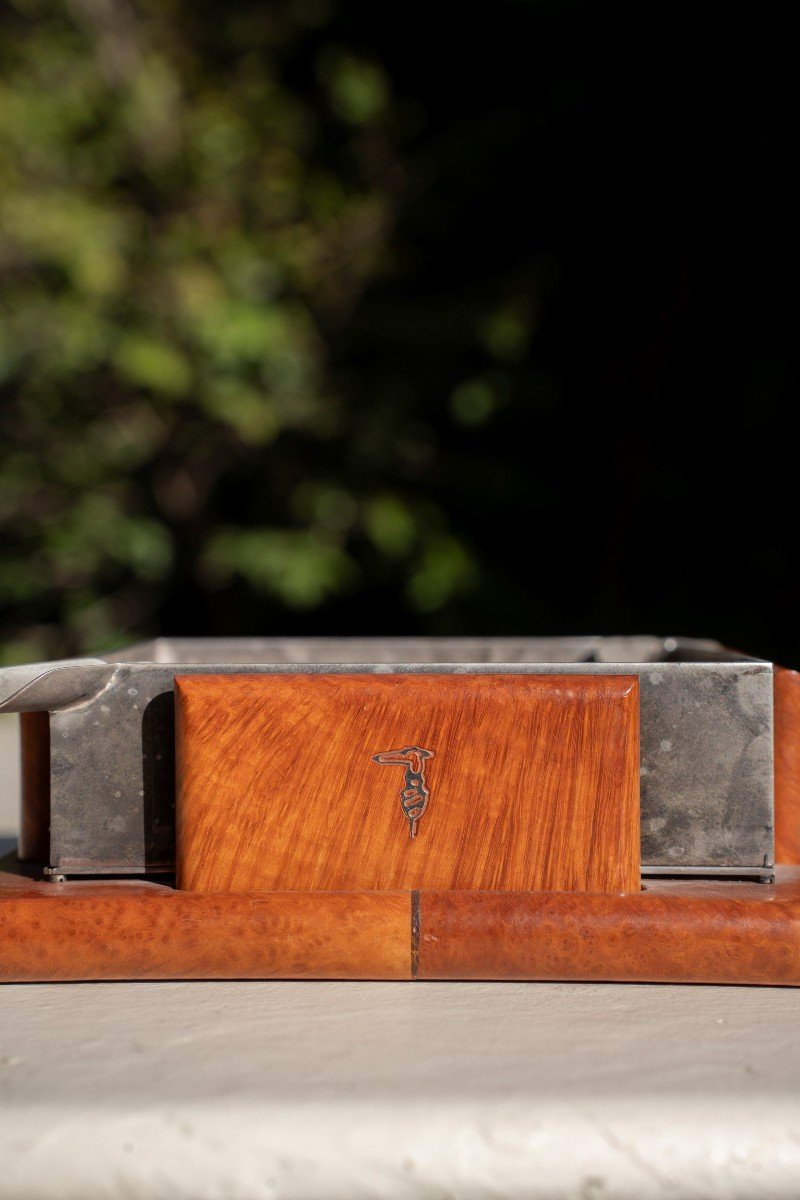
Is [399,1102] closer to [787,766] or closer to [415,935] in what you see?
[415,935]

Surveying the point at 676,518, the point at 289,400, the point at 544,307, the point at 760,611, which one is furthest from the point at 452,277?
the point at 760,611

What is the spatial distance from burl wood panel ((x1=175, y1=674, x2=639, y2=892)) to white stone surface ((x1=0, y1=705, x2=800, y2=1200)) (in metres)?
0.07

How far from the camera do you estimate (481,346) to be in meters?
2.34

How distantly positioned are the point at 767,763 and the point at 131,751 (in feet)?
1.11

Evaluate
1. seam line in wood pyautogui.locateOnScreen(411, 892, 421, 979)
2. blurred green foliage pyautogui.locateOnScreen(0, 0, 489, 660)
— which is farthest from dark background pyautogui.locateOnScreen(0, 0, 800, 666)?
seam line in wood pyautogui.locateOnScreen(411, 892, 421, 979)

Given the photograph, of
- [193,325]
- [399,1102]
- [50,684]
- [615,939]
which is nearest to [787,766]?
[615,939]

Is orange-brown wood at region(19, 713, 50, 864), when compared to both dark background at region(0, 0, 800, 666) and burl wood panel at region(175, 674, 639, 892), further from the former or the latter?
dark background at region(0, 0, 800, 666)

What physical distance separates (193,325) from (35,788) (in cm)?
168

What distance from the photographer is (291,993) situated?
512 mm

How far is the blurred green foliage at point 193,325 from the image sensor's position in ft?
7.17

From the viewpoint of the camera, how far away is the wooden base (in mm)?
502

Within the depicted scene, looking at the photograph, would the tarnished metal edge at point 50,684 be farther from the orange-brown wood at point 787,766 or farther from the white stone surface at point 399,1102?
the orange-brown wood at point 787,766

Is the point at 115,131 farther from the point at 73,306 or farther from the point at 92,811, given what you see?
the point at 92,811

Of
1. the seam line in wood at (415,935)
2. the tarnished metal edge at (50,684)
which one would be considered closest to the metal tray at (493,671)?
the tarnished metal edge at (50,684)
